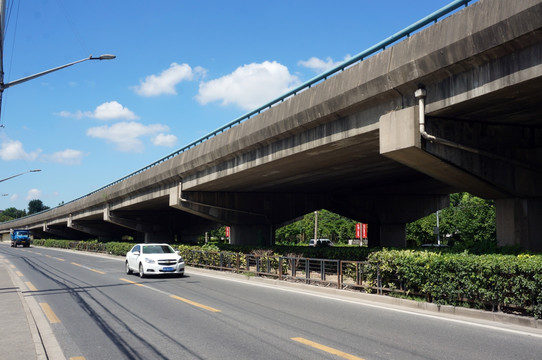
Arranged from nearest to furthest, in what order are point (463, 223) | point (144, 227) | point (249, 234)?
point (249, 234) < point (463, 223) < point (144, 227)

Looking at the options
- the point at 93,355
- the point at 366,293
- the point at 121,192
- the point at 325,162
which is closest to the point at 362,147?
the point at 325,162

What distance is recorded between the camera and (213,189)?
1213 inches

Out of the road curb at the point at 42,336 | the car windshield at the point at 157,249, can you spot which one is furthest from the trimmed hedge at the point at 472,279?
the car windshield at the point at 157,249

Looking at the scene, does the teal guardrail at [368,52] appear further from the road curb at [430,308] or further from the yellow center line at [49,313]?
the yellow center line at [49,313]

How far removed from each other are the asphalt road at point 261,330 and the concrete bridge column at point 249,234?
1911cm

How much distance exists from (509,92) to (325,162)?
10.4 m

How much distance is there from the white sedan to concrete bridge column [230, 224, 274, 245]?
1229cm

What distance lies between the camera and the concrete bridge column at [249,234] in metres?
32.8

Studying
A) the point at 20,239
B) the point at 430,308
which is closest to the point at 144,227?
the point at 20,239

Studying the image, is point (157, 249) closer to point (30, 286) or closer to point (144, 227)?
point (30, 286)

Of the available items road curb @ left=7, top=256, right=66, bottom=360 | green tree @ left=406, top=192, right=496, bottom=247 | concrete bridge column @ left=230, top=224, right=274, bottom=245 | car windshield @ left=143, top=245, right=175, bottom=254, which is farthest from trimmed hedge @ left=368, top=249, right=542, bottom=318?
green tree @ left=406, top=192, right=496, bottom=247

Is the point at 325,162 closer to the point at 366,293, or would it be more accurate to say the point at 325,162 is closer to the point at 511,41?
the point at 366,293

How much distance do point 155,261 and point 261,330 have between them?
11.7 metres

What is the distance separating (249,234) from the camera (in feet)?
109
